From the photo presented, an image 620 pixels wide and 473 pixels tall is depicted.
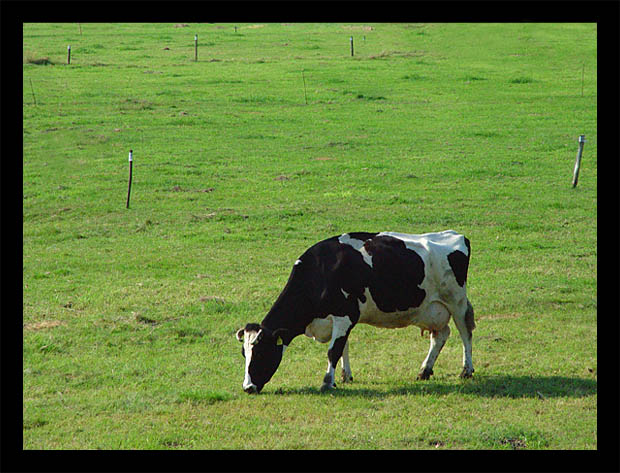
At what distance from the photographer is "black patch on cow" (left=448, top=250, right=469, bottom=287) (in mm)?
12609

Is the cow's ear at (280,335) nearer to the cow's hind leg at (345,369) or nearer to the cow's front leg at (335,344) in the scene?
the cow's front leg at (335,344)

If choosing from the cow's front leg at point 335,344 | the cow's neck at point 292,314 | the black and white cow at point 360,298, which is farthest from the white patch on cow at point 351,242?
the cow's front leg at point 335,344

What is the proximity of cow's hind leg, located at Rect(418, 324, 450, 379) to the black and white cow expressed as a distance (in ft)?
0.05

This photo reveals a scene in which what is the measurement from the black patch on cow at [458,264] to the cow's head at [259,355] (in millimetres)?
2788

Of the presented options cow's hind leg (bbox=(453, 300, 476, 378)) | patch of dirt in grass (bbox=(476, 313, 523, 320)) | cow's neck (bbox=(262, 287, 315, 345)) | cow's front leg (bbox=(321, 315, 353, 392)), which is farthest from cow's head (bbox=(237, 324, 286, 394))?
patch of dirt in grass (bbox=(476, 313, 523, 320))

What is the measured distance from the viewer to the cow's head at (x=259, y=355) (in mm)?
11805

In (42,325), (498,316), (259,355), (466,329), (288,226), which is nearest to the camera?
Result: (259,355)

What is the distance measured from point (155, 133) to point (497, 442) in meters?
26.8

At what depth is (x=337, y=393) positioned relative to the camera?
1175cm

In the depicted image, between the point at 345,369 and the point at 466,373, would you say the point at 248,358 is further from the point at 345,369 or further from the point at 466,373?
the point at 466,373

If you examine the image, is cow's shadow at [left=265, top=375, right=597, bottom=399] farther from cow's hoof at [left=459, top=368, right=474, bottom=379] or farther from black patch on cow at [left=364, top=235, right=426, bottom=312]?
black patch on cow at [left=364, top=235, right=426, bottom=312]

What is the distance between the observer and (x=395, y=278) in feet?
40.4

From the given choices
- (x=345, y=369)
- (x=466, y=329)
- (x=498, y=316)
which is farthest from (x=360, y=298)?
(x=498, y=316)

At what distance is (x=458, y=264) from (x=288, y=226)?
10.6 m
